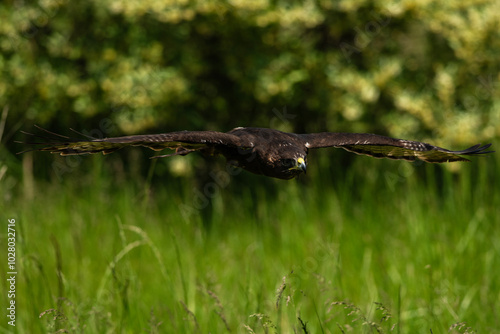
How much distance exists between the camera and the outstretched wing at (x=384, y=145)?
7.66 ft

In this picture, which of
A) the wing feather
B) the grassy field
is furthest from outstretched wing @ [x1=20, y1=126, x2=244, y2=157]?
the grassy field

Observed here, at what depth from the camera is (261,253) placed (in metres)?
4.12

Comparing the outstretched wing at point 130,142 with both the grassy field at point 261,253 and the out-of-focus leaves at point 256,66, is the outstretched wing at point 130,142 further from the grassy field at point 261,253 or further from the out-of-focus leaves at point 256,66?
the out-of-focus leaves at point 256,66

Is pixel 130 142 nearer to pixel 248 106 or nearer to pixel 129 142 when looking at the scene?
pixel 129 142

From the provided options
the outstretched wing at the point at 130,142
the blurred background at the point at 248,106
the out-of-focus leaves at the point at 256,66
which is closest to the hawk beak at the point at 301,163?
the outstretched wing at the point at 130,142

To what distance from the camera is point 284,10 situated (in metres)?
5.43

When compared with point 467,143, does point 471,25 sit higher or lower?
higher

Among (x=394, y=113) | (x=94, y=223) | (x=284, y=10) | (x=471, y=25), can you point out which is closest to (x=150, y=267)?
(x=94, y=223)

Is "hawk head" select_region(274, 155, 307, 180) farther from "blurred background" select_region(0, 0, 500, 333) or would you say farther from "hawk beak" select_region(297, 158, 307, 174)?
"blurred background" select_region(0, 0, 500, 333)

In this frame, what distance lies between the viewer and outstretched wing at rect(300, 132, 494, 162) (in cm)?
233

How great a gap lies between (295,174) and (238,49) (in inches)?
150

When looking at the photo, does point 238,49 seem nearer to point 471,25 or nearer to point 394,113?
point 394,113

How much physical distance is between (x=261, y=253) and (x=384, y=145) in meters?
1.85

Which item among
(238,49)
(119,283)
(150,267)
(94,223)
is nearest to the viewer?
(119,283)
